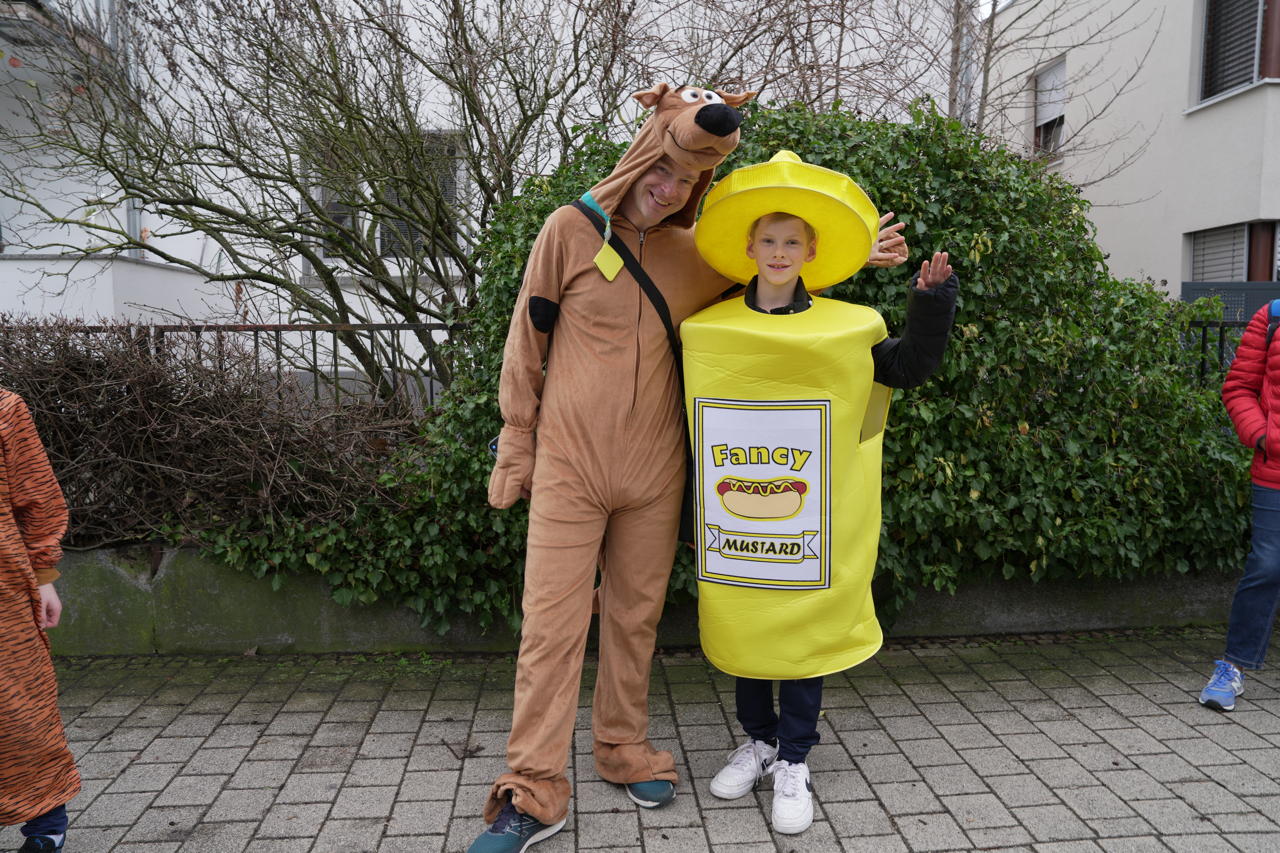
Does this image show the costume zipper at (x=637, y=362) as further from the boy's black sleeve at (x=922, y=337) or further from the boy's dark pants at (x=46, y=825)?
the boy's dark pants at (x=46, y=825)

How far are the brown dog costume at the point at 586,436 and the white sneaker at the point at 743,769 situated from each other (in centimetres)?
54

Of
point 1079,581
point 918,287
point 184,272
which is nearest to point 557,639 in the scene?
point 918,287

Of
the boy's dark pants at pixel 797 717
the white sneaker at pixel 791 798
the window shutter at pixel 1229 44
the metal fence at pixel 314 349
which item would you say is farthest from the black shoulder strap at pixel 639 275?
the window shutter at pixel 1229 44

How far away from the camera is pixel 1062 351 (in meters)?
4.03

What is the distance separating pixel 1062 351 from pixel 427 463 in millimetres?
2786

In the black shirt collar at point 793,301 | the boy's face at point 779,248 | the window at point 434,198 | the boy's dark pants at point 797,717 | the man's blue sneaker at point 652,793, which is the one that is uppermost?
the window at point 434,198

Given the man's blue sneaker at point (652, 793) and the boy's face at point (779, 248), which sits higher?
the boy's face at point (779, 248)

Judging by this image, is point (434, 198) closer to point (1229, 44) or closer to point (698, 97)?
point (698, 97)

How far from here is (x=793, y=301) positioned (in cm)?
278

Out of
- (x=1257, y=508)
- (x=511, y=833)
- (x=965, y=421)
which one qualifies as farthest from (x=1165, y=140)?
(x=511, y=833)

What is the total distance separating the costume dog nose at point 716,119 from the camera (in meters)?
2.50

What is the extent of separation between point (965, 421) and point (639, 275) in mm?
1887

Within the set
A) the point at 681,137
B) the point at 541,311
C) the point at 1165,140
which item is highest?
the point at 1165,140

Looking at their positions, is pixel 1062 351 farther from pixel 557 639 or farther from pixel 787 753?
pixel 557 639
